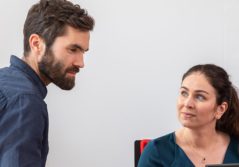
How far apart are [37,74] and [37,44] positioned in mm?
106

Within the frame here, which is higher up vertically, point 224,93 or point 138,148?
point 224,93

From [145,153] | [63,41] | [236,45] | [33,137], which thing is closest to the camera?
[33,137]

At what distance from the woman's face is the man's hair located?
68 cm

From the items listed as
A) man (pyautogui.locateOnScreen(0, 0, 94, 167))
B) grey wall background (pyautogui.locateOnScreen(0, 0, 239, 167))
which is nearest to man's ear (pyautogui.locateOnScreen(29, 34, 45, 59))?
man (pyautogui.locateOnScreen(0, 0, 94, 167))

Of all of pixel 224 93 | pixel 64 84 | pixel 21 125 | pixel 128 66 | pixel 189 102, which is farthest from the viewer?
pixel 128 66

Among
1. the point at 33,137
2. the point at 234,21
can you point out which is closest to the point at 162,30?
the point at 234,21

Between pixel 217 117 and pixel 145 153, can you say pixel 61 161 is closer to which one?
pixel 145 153

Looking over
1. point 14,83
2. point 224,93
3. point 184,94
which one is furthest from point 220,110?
point 14,83

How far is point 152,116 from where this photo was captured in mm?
2365

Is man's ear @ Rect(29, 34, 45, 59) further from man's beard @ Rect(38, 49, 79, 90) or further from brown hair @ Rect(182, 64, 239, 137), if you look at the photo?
brown hair @ Rect(182, 64, 239, 137)

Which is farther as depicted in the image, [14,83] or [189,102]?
[189,102]

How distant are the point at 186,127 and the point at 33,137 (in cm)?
97

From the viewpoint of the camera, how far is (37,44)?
1.29 m

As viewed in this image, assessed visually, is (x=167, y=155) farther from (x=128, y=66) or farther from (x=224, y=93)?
(x=128, y=66)
